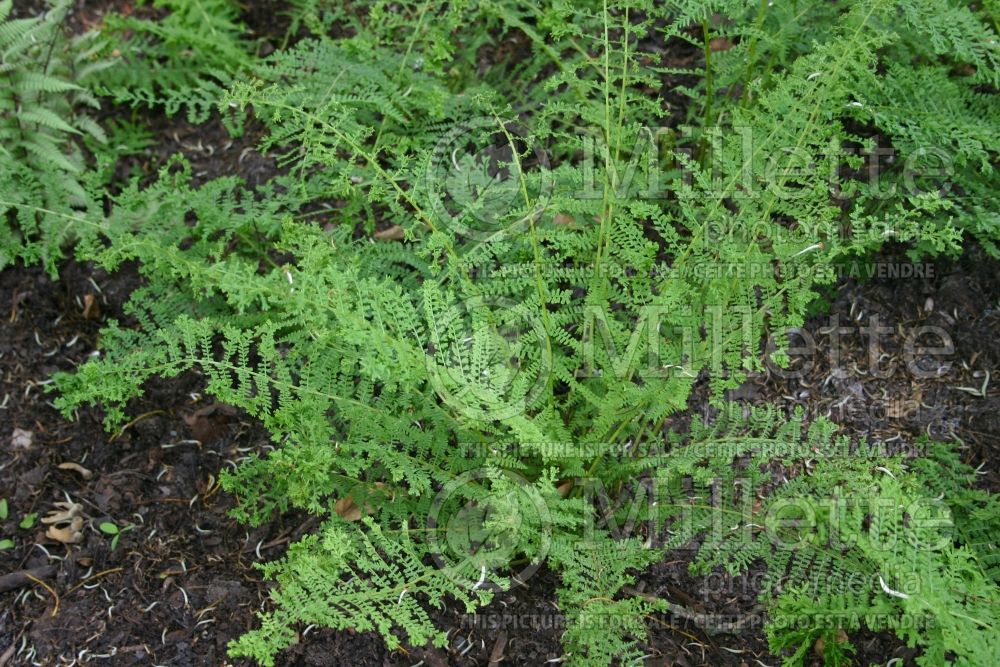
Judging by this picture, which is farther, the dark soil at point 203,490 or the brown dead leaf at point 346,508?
the brown dead leaf at point 346,508

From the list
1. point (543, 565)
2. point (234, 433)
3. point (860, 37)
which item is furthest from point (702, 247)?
point (234, 433)

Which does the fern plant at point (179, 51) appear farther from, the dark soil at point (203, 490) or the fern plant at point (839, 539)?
the fern plant at point (839, 539)

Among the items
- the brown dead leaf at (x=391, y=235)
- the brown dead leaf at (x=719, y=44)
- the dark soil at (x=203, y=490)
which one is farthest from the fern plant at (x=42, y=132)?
the brown dead leaf at (x=719, y=44)

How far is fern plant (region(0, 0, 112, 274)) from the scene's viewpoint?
3.18m

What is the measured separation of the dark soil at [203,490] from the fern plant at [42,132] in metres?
0.27

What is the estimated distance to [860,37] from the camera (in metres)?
2.49

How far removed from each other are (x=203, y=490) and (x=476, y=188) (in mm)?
1348

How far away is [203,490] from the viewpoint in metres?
2.97

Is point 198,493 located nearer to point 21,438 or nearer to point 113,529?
point 113,529

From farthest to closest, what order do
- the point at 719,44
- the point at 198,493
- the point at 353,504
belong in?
the point at 719,44
the point at 198,493
the point at 353,504

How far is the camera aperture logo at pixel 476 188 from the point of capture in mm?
2715

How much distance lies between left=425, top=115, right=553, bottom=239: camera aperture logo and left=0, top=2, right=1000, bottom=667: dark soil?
0.90 m

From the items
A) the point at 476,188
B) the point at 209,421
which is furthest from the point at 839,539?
the point at 209,421

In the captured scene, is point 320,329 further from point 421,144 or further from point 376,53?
point 376,53
